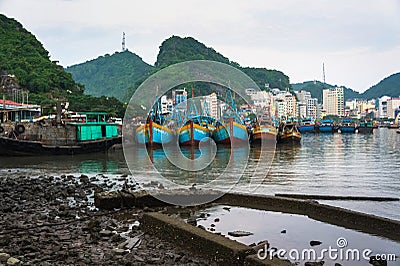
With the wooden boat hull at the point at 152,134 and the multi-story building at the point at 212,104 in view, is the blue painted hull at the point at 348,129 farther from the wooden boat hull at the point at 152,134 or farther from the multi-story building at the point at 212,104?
the wooden boat hull at the point at 152,134

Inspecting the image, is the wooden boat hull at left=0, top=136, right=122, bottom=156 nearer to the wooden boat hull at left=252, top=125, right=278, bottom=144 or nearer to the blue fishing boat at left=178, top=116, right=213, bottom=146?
the blue fishing boat at left=178, top=116, right=213, bottom=146

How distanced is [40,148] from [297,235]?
28.4 meters

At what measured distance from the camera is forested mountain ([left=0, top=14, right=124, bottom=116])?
69.6 metres

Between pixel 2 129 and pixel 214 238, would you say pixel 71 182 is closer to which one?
pixel 214 238

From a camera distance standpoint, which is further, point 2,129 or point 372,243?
point 2,129

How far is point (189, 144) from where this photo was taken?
4688cm

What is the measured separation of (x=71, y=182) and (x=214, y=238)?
410 inches

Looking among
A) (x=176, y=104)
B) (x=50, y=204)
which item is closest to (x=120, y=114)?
(x=176, y=104)

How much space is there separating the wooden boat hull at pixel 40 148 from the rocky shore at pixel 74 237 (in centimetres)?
2137

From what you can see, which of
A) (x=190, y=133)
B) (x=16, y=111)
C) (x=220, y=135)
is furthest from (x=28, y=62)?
(x=220, y=135)

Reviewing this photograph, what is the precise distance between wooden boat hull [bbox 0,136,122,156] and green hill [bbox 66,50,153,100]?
273 feet

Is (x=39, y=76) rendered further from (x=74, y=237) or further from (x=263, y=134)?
(x=74, y=237)

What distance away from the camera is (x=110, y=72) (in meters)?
142

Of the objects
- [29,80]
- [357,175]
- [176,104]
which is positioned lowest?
[357,175]
